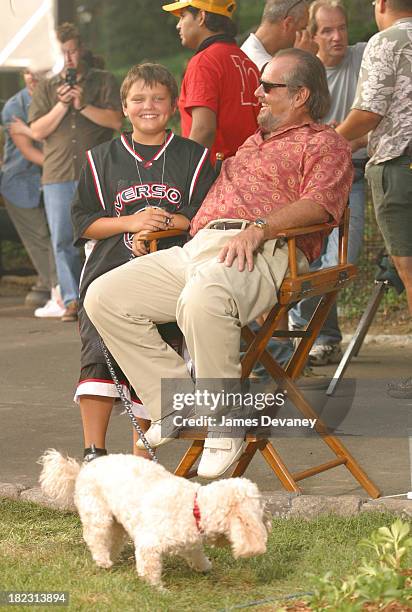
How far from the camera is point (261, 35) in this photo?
7.33 m

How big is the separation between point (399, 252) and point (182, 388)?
6.18ft

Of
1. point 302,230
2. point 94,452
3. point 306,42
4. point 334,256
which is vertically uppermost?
point 306,42

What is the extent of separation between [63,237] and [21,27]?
8.89ft

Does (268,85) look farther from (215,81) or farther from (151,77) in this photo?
(215,81)

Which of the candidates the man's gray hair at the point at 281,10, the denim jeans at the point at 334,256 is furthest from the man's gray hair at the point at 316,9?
the denim jeans at the point at 334,256

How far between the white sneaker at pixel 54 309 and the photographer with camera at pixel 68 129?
34 millimetres

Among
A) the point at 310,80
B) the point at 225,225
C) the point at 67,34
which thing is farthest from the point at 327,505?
the point at 67,34

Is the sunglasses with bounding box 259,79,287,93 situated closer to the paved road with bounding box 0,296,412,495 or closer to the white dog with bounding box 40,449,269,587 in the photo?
the paved road with bounding box 0,296,412,495

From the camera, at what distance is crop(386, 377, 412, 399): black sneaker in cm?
646

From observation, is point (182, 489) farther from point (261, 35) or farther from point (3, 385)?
point (261, 35)

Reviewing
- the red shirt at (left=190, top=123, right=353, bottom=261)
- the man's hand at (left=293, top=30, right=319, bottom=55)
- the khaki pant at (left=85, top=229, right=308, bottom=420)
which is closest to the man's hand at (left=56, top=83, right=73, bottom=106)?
the man's hand at (left=293, top=30, right=319, bottom=55)

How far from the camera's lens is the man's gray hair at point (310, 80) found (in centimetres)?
507

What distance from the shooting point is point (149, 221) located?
5000 millimetres

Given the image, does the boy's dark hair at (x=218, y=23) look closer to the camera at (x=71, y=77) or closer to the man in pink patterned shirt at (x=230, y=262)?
the man in pink patterned shirt at (x=230, y=262)
